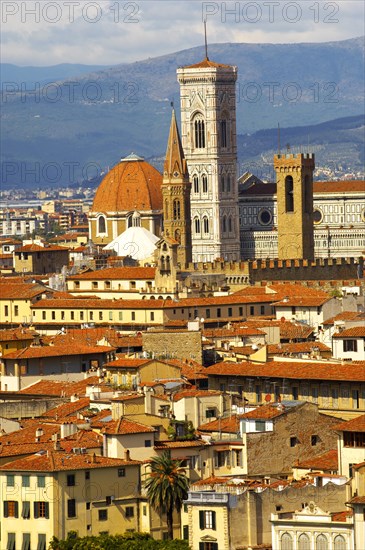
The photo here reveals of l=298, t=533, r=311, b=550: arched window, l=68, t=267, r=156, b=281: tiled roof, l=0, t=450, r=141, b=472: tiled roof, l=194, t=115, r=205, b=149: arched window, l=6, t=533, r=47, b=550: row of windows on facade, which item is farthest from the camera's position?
l=194, t=115, r=205, b=149: arched window

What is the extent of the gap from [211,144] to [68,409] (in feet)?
320

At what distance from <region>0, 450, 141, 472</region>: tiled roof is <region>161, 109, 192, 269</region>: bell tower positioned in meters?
85.4

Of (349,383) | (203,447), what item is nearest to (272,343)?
(349,383)

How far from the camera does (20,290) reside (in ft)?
326

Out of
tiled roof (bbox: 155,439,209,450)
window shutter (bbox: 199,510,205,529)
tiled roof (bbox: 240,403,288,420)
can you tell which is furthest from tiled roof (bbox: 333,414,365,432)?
window shutter (bbox: 199,510,205,529)

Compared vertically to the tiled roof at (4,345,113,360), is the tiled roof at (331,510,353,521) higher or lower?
lower

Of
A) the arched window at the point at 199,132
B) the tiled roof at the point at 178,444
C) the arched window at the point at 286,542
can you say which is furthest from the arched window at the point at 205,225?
the arched window at the point at 286,542

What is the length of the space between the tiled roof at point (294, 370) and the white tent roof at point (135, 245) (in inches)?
2834

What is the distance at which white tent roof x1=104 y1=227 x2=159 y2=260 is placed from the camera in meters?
134

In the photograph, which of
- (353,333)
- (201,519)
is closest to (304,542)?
(201,519)

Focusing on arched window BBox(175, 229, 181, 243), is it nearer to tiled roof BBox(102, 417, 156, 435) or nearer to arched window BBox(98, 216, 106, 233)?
arched window BBox(98, 216, 106, 233)

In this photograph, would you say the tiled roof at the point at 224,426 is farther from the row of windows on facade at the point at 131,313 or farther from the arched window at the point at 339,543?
the row of windows on facade at the point at 131,313

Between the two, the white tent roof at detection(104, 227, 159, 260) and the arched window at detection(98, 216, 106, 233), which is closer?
the white tent roof at detection(104, 227, 159, 260)

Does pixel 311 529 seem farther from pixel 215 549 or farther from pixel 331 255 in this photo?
pixel 331 255
